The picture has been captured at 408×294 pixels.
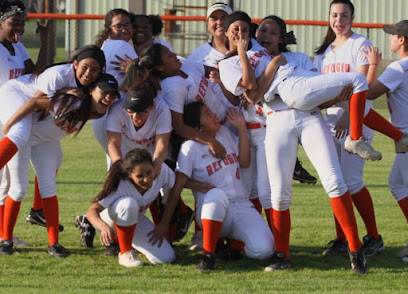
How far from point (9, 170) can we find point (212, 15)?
6.72ft

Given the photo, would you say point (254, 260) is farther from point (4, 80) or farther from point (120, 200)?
point (4, 80)

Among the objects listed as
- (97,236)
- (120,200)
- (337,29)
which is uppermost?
Result: (337,29)

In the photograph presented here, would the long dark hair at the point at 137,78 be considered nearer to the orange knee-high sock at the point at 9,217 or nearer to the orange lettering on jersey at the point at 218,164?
the orange lettering on jersey at the point at 218,164

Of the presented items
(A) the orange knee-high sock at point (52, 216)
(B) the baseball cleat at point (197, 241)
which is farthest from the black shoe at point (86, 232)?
(B) the baseball cleat at point (197, 241)

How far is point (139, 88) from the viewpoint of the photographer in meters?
6.12

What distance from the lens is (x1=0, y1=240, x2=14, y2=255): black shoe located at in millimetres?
6414

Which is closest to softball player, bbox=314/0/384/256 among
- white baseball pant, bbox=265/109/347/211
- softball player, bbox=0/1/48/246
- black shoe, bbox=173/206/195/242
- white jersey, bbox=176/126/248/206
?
white baseball pant, bbox=265/109/347/211

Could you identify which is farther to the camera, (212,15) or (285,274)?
(212,15)

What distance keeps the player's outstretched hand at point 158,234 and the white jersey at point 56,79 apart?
120 centimetres

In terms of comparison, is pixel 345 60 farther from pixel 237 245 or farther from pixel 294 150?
pixel 237 245

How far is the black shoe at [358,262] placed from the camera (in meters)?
5.77

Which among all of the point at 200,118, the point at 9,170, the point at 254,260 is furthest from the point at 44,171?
the point at 254,260

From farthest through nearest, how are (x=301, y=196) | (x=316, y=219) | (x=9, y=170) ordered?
Answer: (x=301, y=196)
(x=316, y=219)
(x=9, y=170)

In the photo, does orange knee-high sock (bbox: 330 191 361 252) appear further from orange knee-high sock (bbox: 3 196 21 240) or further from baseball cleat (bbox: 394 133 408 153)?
orange knee-high sock (bbox: 3 196 21 240)
